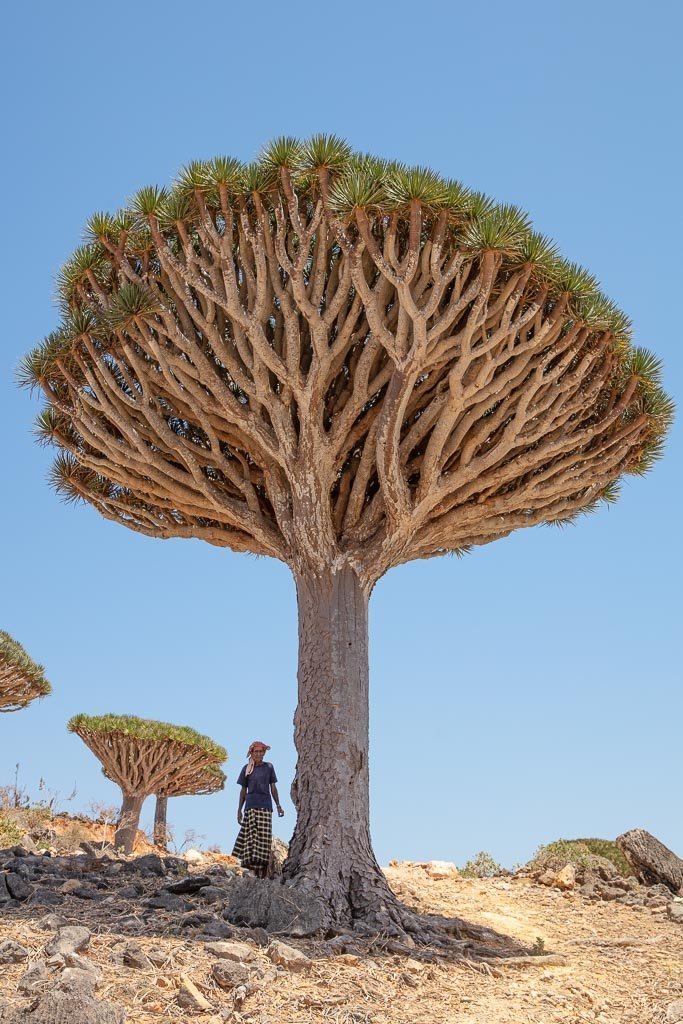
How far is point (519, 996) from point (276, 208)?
604 cm

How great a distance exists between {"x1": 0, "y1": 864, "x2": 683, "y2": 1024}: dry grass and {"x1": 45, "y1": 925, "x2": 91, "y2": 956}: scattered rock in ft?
0.24

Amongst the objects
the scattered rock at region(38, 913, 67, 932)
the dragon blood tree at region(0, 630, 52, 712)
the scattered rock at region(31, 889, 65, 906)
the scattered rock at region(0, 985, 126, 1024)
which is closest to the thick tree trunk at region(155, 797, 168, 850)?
the dragon blood tree at region(0, 630, 52, 712)

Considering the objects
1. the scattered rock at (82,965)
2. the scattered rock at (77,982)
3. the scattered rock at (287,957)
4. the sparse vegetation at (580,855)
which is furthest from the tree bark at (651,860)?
the scattered rock at (77,982)

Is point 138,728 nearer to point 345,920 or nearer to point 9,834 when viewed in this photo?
point 9,834

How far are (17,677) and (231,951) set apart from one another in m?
12.9

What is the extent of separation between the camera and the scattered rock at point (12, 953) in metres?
5.20

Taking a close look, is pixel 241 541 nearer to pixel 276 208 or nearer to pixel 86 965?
pixel 276 208

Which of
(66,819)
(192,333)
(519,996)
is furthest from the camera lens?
(66,819)

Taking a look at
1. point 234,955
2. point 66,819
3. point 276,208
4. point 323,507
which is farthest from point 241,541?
point 66,819

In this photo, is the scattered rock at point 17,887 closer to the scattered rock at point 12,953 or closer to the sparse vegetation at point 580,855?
the scattered rock at point 12,953

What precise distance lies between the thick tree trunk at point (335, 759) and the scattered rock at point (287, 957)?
1132 mm

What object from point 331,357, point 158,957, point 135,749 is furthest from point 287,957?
point 135,749

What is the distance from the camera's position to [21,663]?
17.1 metres

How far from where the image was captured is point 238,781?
25.8ft
